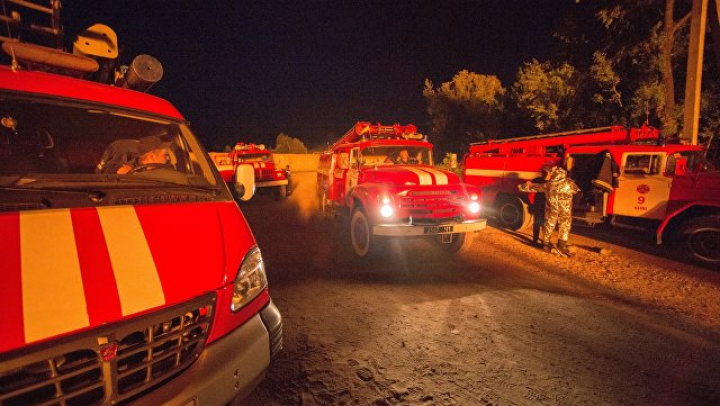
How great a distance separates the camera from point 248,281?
6.08 feet

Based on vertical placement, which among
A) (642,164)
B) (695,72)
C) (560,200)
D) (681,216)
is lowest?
(681,216)

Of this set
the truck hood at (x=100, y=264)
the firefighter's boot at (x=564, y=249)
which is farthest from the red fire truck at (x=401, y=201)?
the truck hood at (x=100, y=264)

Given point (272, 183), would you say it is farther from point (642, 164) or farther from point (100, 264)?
point (100, 264)

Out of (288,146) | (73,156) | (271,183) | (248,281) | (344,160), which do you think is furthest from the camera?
(288,146)

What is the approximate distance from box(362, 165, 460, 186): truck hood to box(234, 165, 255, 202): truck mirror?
279cm

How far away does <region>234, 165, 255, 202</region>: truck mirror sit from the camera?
3.07 m

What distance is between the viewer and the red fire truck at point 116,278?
1195mm

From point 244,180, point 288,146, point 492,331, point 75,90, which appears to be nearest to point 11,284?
point 75,90

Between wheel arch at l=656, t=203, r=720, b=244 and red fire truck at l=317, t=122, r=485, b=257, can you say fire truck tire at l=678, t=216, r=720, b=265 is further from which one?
red fire truck at l=317, t=122, r=485, b=257

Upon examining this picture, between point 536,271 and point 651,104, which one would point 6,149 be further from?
point 651,104

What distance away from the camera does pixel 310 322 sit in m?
3.33

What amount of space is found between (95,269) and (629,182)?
8616 mm

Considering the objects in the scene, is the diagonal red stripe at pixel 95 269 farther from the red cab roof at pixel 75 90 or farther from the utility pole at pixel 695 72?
the utility pole at pixel 695 72

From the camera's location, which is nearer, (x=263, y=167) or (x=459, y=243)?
(x=459, y=243)
